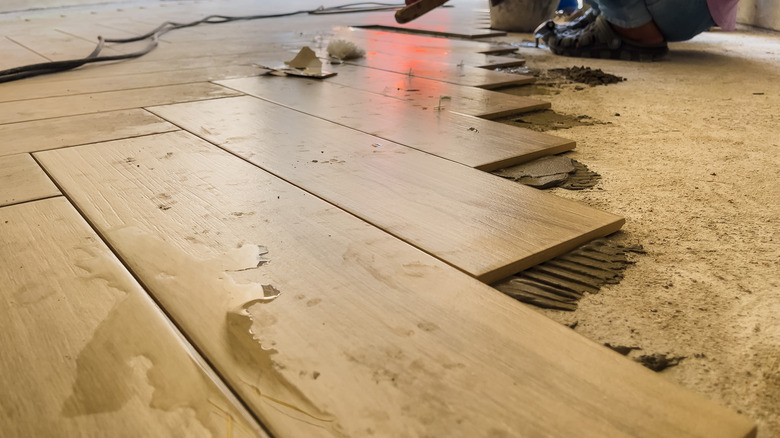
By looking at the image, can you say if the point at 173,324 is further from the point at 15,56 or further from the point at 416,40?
the point at 416,40

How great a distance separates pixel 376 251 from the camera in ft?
2.48

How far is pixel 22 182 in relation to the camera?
38.8 inches

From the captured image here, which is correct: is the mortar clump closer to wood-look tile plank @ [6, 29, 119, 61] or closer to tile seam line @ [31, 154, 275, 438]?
tile seam line @ [31, 154, 275, 438]

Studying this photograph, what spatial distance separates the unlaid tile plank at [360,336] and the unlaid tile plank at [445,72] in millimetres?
1059

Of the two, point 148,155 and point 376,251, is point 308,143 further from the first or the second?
point 376,251

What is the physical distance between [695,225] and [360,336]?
562 millimetres

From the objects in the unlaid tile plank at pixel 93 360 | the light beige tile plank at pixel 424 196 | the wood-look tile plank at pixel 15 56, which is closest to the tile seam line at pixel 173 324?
the unlaid tile plank at pixel 93 360

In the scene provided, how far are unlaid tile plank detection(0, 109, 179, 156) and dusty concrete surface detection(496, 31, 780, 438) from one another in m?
0.91

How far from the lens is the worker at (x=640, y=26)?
224cm

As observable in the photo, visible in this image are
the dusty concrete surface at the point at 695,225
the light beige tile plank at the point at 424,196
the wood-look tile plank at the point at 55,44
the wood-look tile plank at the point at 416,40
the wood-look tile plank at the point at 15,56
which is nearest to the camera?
the dusty concrete surface at the point at 695,225

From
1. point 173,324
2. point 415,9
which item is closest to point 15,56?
point 415,9

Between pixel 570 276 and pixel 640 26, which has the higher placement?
pixel 640 26

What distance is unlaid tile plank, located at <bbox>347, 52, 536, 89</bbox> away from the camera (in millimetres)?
1804

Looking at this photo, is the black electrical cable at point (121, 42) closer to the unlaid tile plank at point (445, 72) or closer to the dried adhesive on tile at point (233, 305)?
the unlaid tile plank at point (445, 72)
